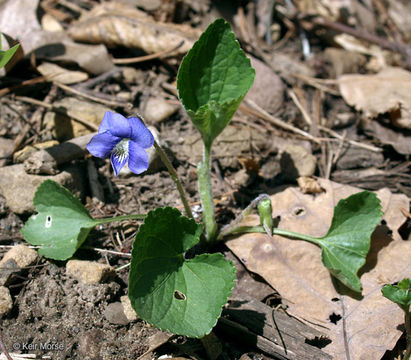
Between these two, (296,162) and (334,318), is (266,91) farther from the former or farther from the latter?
(334,318)

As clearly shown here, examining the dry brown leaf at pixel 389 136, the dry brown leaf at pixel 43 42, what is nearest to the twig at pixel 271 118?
the dry brown leaf at pixel 389 136

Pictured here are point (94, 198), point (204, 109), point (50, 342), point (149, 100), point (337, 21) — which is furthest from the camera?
point (337, 21)

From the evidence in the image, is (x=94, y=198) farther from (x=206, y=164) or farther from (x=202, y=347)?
(x=202, y=347)

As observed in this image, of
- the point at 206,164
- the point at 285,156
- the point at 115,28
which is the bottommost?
the point at 285,156

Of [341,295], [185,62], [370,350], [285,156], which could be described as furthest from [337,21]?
[370,350]

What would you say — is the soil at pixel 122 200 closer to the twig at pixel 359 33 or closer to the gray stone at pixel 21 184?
the gray stone at pixel 21 184

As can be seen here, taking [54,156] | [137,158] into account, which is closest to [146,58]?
[54,156]

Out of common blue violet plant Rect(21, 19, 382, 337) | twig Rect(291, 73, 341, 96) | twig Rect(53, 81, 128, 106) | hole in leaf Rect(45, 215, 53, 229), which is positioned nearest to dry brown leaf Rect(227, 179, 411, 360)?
common blue violet plant Rect(21, 19, 382, 337)

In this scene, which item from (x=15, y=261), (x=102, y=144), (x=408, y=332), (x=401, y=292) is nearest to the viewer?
(x=401, y=292)
